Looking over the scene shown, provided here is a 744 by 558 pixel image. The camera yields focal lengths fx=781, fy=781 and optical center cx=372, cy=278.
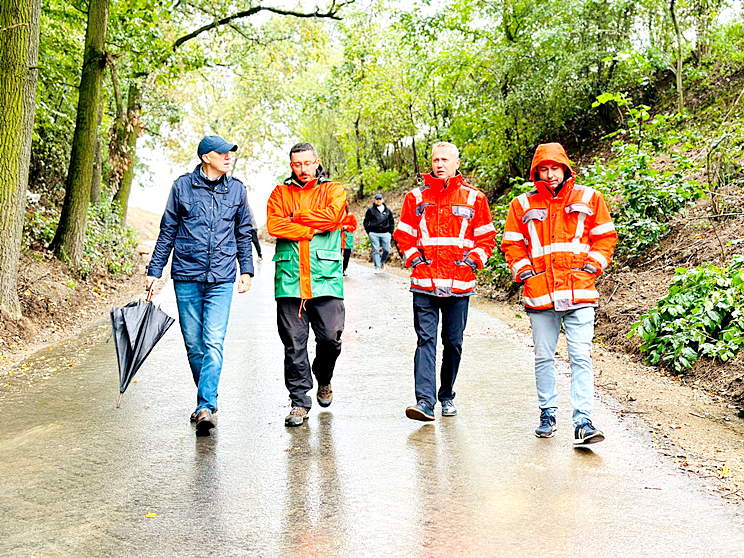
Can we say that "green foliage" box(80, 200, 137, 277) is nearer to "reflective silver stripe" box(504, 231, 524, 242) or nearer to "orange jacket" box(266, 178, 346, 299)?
"orange jacket" box(266, 178, 346, 299)

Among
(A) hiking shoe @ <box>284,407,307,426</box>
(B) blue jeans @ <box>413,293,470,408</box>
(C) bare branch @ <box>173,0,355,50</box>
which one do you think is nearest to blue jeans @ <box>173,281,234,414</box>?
(A) hiking shoe @ <box>284,407,307,426</box>

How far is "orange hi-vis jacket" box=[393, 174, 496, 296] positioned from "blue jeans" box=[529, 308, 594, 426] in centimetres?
67

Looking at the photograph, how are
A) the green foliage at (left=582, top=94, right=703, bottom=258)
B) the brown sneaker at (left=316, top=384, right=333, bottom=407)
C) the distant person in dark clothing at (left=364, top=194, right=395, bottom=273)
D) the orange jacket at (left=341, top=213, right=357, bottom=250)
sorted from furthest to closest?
the distant person in dark clothing at (left=364, top=194, right=395, bottom=273) < the green foliage at (left=582, top=94, right=703, bottom=258) < the brown sneaker at (left=316, top=384, right=333, bottom=407) < the orange jacket at (left=341, top=213, right=357, bottom=250)

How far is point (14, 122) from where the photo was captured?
1101 cm

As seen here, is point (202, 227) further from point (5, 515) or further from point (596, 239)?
point (596, 239)

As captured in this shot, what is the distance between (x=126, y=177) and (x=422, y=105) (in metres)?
12.6

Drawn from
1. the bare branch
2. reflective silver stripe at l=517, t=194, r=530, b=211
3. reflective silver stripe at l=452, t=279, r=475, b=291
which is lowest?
reflective silver stripe at l=452, t=279, r=475, b=291

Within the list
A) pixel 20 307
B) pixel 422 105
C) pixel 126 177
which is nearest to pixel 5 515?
pixel 20 307

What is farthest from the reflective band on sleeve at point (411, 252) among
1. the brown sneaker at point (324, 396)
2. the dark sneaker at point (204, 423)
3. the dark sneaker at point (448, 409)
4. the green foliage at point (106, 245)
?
the green foliage at point (106, 245)

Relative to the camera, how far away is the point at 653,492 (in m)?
4.70

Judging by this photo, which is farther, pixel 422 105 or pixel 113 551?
pixel 422 105

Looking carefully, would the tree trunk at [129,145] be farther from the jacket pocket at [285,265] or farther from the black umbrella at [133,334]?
the jacket pocket at [285,265]

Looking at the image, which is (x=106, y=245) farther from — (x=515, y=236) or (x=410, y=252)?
(x=515, y=236)

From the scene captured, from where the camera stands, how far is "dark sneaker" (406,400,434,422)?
6.22m
